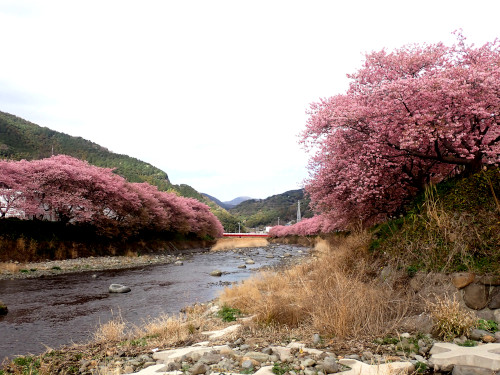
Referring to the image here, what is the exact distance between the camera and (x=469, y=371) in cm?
420

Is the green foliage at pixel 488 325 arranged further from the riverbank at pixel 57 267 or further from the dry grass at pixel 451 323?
the riverbank at pixel 57 267

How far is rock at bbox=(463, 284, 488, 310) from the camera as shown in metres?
6.15

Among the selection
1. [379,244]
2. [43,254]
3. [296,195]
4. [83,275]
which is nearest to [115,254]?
[43,254]

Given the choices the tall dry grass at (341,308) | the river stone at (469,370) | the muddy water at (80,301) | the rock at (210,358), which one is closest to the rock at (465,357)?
the river stone at (469,370)

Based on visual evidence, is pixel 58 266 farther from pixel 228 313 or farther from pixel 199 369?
pixel 199 369

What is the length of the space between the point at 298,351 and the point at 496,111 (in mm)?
8972

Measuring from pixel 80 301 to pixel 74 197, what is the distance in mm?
17425

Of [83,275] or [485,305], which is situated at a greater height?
[485,305]

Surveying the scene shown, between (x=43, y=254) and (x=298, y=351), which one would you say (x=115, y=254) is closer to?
(x=43, y=254)

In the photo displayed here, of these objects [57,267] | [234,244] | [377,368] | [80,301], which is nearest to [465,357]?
[377,368]

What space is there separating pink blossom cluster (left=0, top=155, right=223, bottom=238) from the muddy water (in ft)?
33.5

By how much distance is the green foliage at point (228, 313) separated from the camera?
29.2 ft

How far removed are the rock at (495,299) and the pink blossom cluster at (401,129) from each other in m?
4.71

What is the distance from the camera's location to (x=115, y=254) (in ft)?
107
